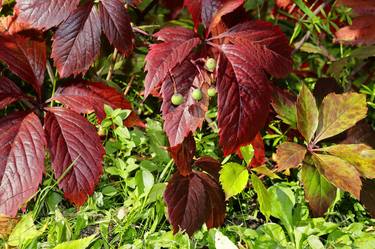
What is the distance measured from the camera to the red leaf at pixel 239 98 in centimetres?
130

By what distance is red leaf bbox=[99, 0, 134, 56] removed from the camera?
1374 millimetres

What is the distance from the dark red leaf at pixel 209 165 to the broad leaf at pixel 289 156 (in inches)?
6.7

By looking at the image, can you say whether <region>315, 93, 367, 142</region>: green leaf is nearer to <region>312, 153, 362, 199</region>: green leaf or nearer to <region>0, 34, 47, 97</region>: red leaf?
<region>312, 153, 362, 199</region>: green leaf

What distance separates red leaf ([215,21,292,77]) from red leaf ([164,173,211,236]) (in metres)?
0.33

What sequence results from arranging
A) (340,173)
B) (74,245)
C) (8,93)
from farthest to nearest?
1. (8,93)
2. (340,173)
3. (74,245)

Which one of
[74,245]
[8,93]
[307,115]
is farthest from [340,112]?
[8,93]

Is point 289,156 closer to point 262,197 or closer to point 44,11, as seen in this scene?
point 262,197

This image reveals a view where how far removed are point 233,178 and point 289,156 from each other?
0.15m

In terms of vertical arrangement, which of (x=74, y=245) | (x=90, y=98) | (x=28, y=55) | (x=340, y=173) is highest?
(x=28, y=55)

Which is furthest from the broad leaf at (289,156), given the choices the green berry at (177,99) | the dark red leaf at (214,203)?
the green berry at (177,99)

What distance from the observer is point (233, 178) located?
140 centimetres

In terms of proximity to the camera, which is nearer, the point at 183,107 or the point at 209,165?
the point at 183,107

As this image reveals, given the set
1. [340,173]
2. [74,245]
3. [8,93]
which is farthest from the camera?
[8,93]

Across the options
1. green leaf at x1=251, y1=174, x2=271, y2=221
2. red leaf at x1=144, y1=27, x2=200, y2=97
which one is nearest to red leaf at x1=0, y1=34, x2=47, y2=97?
red leaf at x1=144, y1=27, x2=200, y2=97
